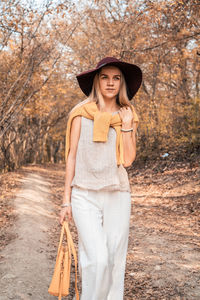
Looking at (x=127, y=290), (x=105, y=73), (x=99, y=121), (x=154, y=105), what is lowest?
(x=127, y=290)

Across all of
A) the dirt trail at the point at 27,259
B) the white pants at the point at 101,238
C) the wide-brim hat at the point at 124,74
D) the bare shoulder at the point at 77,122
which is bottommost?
the dirt trail at the point at 27,259

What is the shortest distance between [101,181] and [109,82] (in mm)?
817

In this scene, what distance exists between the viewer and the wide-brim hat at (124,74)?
2.84 metres

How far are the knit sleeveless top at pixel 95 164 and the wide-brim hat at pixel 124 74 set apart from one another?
386 millimetres

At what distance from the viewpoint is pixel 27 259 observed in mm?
4965

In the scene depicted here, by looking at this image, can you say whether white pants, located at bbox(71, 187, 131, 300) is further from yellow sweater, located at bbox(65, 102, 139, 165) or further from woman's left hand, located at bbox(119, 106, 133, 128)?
woman's left hand, located at bbox(119, 106, 133, 128)

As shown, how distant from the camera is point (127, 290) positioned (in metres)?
4.13

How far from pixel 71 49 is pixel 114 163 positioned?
1542 centimetres

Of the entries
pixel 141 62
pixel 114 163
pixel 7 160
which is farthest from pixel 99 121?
pixel 7 160

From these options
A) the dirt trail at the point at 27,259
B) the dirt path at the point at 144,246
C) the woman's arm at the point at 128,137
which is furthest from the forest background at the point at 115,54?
the woman's arm at the point at 128,137

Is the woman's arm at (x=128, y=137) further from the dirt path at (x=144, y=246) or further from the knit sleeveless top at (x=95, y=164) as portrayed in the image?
the dirt path at (x=144, y=246)

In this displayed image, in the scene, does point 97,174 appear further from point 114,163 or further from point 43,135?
point 43,135

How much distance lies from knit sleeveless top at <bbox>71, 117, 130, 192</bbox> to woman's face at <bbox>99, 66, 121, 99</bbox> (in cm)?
29

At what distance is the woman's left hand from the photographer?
2791 millimetres
